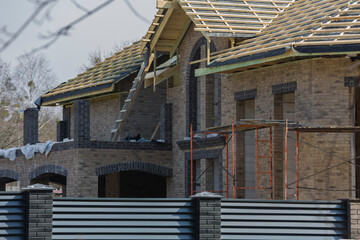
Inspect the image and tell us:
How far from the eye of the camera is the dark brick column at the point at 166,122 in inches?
1038

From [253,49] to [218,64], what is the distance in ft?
3.81

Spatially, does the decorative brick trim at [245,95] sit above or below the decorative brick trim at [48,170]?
above

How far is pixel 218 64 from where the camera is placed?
21.6m

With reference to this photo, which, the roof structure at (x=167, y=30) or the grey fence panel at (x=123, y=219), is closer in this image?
the grey fence panel at (x=123, y=219)

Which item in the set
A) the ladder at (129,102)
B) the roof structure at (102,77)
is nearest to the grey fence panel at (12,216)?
the ladder at (129,102)

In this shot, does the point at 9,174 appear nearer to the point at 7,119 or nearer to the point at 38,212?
the point at 38,212

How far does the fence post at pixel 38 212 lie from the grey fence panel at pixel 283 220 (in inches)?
124

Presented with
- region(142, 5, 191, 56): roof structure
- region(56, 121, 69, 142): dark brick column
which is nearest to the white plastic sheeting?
region(56, 121, 69, 142): dark brick column

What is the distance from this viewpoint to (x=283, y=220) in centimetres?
1469

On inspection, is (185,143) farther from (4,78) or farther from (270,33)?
→ (4,78)

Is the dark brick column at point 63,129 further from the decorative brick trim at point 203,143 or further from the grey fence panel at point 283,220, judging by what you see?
the grey fence panel at point 283,220

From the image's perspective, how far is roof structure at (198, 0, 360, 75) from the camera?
18.8 metres

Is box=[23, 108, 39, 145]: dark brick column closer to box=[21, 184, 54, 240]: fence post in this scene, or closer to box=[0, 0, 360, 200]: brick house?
box=[0, 0, 360, 200]: brick house

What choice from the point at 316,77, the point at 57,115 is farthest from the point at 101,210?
the point at 57,115
